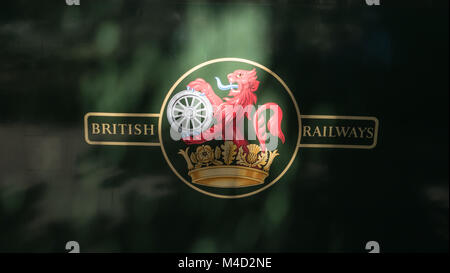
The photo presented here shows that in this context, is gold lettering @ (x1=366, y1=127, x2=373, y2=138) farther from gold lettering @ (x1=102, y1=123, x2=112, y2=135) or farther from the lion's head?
gold lettering @ (x1=102, y1=123, x2=112, y2=135)

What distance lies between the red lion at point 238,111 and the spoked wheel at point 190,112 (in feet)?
0.11

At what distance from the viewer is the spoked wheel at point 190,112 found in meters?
1.99

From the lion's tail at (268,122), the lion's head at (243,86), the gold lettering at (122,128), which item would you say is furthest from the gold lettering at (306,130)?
the gold lettering at (122,128)

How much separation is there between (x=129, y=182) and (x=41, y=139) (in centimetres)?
65

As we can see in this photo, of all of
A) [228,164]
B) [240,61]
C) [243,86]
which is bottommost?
[228,164]

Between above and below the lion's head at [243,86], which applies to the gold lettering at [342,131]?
below

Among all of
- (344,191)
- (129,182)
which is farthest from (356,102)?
(129,182)

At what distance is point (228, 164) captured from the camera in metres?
2.03

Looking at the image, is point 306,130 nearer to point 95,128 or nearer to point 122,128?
point 122,128

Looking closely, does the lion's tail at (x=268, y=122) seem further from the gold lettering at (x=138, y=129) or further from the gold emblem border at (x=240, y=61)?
the gold lettering at (x=138, y=129)

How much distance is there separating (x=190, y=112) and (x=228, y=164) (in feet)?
1.40

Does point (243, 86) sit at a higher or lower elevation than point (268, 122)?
higher

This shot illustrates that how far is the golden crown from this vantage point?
2.02 meters

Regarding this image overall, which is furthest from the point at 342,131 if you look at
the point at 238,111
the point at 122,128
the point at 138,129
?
the point at 122,128
